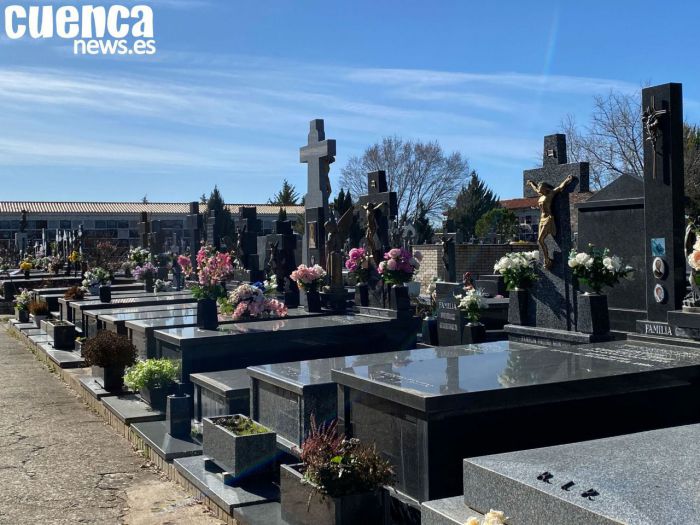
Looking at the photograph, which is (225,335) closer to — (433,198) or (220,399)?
(220,399)

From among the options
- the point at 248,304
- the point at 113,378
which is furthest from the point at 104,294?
the point at 113,378

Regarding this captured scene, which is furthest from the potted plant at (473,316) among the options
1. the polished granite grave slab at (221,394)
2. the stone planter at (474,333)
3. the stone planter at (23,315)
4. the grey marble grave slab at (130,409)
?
the stone planter at (23,315)

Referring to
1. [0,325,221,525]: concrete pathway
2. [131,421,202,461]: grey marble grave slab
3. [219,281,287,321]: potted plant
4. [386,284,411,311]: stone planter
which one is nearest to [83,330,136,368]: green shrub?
[0,325,221,525]: concrete pathway

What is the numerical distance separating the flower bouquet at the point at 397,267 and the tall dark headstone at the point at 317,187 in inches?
123

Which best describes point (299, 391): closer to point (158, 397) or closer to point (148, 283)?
point (158, 397)

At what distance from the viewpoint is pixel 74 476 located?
7785 mm

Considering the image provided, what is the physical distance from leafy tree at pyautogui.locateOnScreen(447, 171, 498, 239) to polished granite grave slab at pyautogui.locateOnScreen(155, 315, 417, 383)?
43851mm

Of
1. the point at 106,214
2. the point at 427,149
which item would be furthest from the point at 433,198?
the point at 106,214

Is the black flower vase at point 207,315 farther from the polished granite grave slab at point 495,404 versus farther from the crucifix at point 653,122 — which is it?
the crucifix at point 653,122

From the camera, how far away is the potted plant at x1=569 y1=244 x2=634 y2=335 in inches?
358

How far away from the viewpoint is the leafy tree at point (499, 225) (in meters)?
39.5

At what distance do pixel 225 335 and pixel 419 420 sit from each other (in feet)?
18.4

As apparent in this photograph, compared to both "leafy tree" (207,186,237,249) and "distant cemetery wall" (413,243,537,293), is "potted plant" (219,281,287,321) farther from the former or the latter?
"leafy tree" (207,186,237,249)

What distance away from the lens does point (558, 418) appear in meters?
5.96
